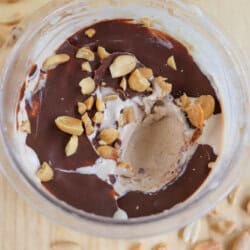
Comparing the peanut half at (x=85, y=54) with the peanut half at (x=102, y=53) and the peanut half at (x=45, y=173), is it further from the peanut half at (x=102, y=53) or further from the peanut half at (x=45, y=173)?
the peanut half at (x=45, y=173)

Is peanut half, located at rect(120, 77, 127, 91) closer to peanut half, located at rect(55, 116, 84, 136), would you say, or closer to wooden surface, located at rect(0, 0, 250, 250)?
peanut half, located at rect(55, 116, 84, 136)

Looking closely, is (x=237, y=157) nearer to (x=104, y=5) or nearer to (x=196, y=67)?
(x=196, y=67)

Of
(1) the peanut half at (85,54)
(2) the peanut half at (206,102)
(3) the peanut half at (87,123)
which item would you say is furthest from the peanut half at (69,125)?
(2) the peanut half at (206,102)

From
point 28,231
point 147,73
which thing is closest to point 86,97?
point 147,73

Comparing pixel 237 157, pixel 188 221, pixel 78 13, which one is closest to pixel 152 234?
pixel 188 221

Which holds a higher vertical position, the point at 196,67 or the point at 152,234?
the point at 196,67

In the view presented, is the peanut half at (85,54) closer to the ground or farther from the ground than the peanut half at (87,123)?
farther from the ground
